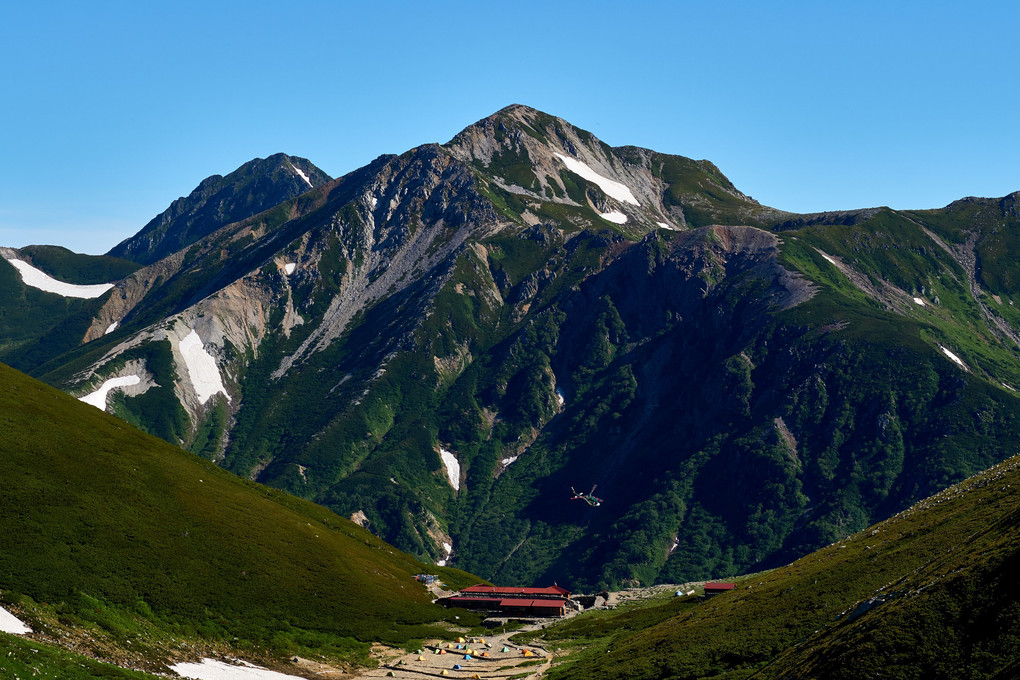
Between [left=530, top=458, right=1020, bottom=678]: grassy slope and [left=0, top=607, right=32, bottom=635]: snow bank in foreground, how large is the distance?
60033 millimetres

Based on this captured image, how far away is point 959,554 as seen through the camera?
278ft

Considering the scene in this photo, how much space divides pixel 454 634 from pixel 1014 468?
82849mm

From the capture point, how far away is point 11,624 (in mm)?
91125

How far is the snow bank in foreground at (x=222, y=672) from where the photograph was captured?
10045 cm

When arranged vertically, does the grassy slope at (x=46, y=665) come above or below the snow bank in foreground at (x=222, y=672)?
above

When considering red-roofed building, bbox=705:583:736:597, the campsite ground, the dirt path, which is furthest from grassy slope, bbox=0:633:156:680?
red-roofed building, bbox=705:583:736:597

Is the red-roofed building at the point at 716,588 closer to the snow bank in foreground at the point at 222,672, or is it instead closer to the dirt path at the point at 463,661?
the dirt path at the point at 463,661

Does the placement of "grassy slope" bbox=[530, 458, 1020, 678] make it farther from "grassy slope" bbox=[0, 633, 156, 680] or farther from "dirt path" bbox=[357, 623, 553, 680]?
"grassy slope" bbox=[0, 633, 156, 680]

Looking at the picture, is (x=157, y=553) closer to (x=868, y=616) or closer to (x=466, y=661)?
(x=466, y=661)

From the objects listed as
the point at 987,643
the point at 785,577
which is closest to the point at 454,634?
the point at 785,577

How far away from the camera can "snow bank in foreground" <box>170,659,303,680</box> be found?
330 ft

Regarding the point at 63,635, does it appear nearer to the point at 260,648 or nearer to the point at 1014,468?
the point at 260,648

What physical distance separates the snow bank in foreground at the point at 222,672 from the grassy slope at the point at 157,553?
7569 millimetres

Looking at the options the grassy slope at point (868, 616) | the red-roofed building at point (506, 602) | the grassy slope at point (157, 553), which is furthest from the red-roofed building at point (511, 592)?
the grassy slope at point (868, 616)
